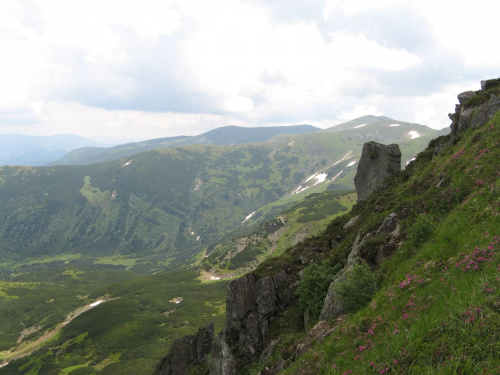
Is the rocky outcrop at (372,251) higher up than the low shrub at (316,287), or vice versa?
the rocky outcrop at (372,251)

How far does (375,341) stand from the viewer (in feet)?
43.7

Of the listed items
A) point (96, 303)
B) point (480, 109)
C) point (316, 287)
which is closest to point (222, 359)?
point (316, 287)

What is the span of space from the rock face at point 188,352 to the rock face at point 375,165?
1664 inches

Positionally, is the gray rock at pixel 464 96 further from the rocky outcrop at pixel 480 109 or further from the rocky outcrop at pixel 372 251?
the rocky outcrop at pixel 372 251

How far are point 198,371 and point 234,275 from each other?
143 metres

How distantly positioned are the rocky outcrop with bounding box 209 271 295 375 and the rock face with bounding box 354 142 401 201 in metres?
30.7

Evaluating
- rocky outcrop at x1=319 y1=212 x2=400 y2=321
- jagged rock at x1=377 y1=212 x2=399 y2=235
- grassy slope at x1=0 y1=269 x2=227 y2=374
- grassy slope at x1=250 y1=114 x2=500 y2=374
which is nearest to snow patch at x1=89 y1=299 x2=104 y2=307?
grassy slope at x1=0 y1=269 x2=227 y2=374

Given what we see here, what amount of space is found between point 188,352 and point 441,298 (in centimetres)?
4887

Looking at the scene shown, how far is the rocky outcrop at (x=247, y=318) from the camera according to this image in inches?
1286

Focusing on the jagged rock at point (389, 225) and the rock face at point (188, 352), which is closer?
the jagged rock at point (389, 225)

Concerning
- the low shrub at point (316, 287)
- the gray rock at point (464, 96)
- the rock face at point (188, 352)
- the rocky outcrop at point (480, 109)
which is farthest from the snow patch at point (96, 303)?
the gray rock at point (464, 96)

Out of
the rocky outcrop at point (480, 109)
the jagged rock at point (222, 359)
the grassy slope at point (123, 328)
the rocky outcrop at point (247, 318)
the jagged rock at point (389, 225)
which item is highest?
the rocky outcrop at point (480, 109)

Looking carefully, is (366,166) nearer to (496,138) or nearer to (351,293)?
(496,138)

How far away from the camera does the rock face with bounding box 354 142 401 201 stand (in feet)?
174
